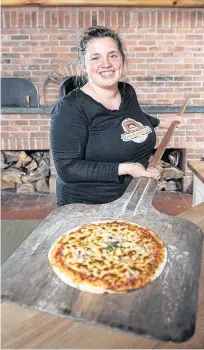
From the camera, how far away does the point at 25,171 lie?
12.8 feet

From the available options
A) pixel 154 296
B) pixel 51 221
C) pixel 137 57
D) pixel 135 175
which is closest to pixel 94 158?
pixel 135 175

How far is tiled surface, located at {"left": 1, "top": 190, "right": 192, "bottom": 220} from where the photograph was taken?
3355mm

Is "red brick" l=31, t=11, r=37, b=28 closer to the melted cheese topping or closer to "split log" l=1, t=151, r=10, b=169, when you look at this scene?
"split log" l=1, t=151, r=10, b=169

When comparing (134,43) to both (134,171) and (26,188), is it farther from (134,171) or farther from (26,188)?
(134,171)

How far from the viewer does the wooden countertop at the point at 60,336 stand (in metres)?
0.86

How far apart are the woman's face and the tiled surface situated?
1943mm

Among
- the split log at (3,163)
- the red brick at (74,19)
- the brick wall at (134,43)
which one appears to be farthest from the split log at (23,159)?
the red brick at (74,19)

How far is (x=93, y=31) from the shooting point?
1.54m

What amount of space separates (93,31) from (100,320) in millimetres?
1166

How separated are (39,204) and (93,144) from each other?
2.18 metres

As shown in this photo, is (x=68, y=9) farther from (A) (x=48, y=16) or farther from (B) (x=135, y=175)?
(B) (x=135, y=175)

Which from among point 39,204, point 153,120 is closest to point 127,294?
point 153,120

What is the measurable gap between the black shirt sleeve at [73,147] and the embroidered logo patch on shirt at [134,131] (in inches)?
5.6

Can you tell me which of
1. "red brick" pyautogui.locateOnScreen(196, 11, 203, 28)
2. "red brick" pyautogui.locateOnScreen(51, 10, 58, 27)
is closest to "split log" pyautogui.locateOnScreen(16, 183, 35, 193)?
"red brick" pyautogui.locateOnScreen(51, 10, 58, 27)
